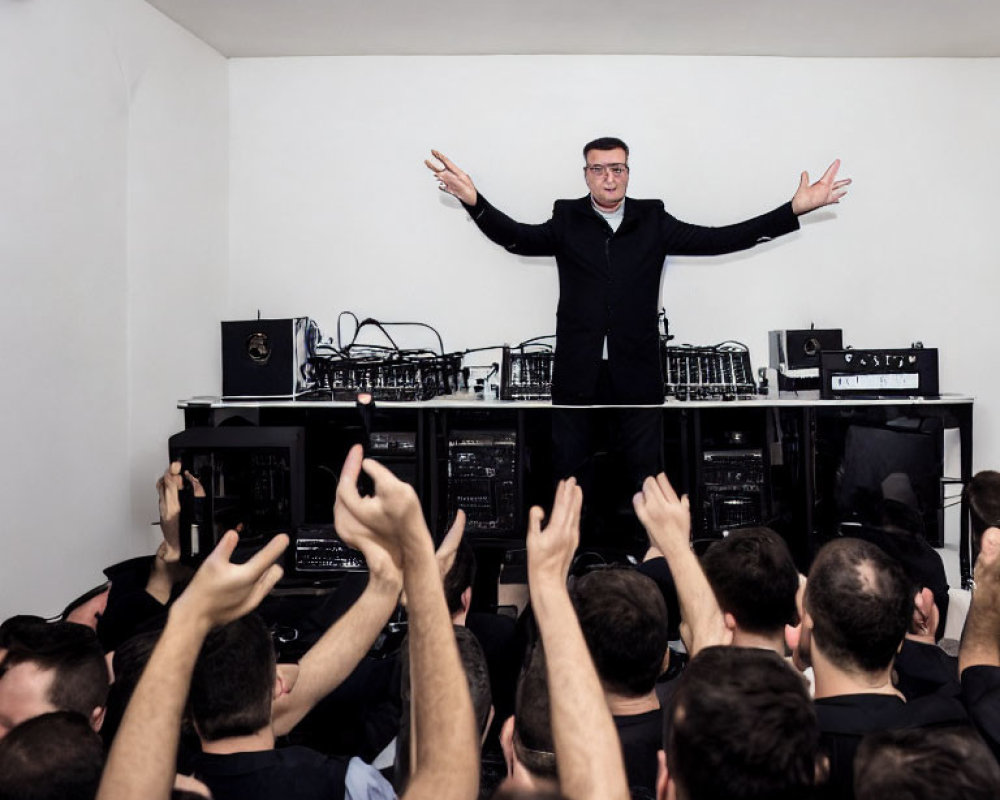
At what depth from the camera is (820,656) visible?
1.67 metres

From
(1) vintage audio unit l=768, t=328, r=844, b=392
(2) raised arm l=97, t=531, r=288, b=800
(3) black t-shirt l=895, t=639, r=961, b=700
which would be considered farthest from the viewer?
(1) vintage audio unit l=768, t=328, r=844, b=392

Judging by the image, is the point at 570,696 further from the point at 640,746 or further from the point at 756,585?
the point at 756,585

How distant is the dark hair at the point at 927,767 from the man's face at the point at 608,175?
11.2ft

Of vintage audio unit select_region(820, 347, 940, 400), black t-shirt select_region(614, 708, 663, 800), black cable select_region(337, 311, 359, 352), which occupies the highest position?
black cable select_region(337, 311, 359, 352)

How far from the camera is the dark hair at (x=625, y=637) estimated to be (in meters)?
1.62

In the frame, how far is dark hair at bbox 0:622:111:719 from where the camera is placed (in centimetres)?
179

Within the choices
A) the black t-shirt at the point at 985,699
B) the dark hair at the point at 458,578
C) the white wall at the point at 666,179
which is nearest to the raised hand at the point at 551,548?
the black t-shirt at the point at 985,699

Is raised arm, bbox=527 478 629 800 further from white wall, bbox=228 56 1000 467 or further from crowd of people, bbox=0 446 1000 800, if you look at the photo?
white wall, bbox=228 56 1000 467

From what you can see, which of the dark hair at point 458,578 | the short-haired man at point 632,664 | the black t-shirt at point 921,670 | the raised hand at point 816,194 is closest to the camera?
the short-haired man at point 632,664

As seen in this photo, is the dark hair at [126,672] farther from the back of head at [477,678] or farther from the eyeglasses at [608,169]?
the eyeglasses at [608,169]

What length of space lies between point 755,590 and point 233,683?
1.00 m

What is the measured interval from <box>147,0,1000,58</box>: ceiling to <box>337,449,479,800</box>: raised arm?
12.4 feet

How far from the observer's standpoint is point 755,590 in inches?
75.8

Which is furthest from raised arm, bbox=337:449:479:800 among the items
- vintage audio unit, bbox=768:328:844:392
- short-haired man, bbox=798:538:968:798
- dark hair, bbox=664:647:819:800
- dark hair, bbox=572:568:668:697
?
vintage audio unit, bbox=768:328:844:392
